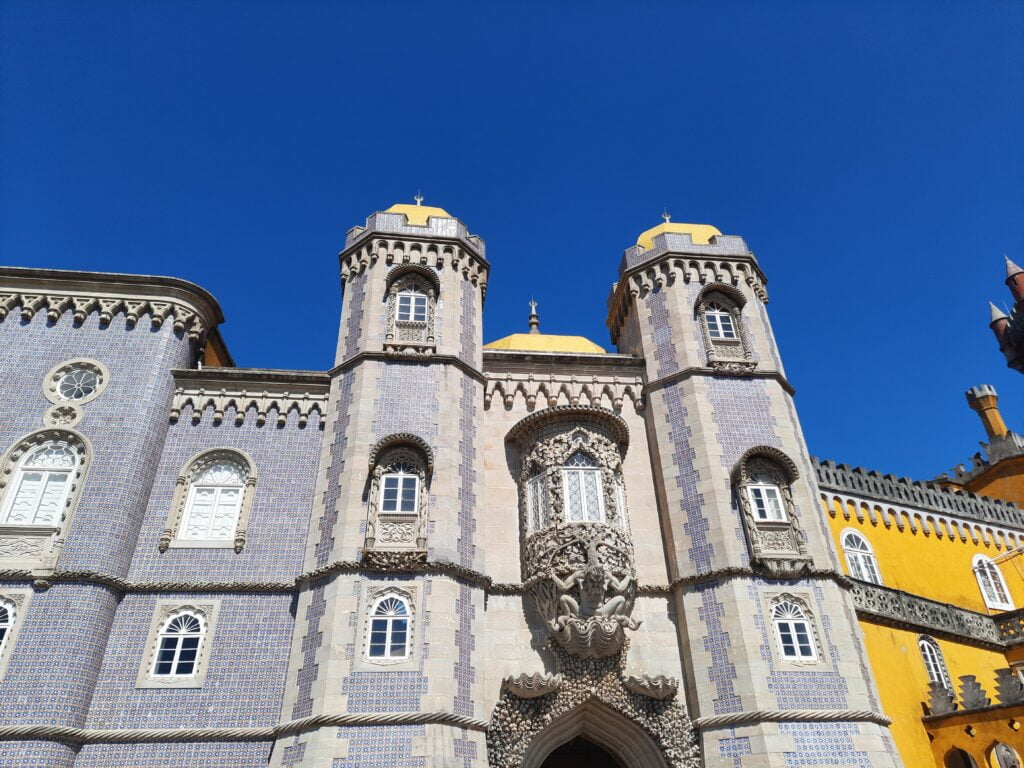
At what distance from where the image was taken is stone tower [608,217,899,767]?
1432 centimetres

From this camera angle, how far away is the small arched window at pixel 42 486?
630 inches

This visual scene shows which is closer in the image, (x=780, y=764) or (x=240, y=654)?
(x=780, y=764)

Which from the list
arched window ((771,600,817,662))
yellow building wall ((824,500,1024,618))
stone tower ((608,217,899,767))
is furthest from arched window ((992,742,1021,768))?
arched window ((771,600,817,662))

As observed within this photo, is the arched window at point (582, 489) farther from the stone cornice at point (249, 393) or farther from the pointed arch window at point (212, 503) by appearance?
the pointed arch window at point (212, 503)

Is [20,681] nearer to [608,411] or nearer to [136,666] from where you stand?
[136,666]

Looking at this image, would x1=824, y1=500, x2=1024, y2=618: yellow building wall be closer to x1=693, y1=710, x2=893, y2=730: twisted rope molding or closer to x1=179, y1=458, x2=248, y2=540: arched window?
x1=693, y1=710, x2=893, y2=730: twisted rope molding

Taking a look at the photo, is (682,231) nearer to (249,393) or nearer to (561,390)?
(561,390)

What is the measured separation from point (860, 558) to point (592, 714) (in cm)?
1173

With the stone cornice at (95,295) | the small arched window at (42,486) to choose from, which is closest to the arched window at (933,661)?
the stone cornice at (95,295)

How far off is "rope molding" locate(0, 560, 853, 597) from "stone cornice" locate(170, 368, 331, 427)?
435 cm

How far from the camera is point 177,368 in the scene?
18.8 metres

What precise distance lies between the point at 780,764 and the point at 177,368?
16710 mm

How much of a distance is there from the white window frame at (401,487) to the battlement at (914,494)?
45.7ft

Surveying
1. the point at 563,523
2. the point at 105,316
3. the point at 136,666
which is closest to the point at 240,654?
the point at 136,666
